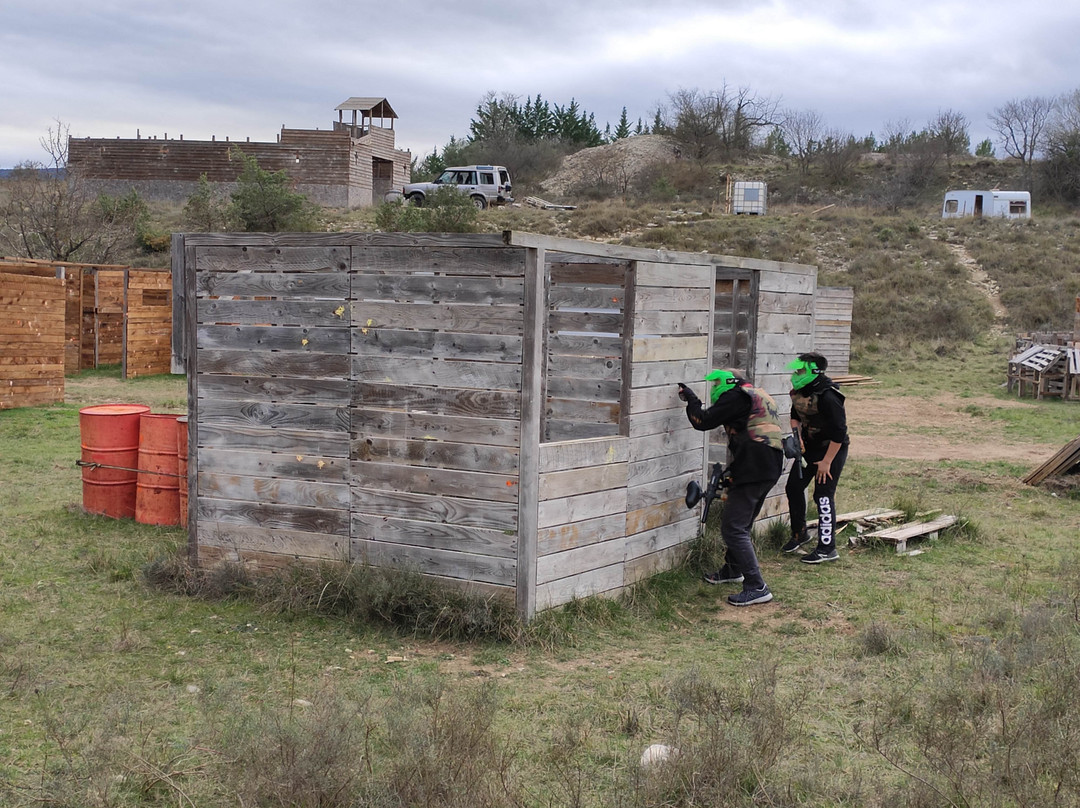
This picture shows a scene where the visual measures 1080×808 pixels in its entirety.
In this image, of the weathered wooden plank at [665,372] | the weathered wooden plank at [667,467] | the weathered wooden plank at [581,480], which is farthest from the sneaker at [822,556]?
the weathered wooden plank at [581,480]

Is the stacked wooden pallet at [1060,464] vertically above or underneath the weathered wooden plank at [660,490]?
underneath

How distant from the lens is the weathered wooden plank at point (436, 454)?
20.6 ft

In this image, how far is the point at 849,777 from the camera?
13.2 ft

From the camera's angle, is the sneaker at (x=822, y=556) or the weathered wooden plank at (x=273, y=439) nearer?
the weathered wooden plank at (x=273, y=439)

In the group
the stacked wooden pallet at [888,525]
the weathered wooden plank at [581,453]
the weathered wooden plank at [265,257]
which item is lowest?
the stacked wooden pallet at [888,525]

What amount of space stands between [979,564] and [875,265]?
101ft

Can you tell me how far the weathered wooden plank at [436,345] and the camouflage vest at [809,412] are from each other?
10.9 ft

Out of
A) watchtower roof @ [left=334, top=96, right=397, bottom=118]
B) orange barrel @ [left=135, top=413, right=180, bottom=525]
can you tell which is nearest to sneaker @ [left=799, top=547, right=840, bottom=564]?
orange barrel @ [left=135, top=413, right=180, bottom=525]

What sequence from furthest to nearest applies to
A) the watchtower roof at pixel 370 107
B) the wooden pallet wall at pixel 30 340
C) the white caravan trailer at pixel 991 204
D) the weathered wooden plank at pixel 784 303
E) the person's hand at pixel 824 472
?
the watchtower roof at pixel 370 107 → the white caravan trailer at pixel 991 204 → the wooden pallet wall at pixel 30 340 → the weathered wooden plank at pixel 784 303 → the person's hand at pixel 824 472

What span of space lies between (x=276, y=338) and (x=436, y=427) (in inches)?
58.3

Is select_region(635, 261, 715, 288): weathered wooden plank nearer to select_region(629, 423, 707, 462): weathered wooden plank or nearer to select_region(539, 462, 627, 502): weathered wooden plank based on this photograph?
select_region(629, 423, 707, 462): weathered wooden plank

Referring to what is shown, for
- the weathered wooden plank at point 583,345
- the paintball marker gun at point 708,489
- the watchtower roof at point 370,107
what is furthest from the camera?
the watchtower roof at point 370,107

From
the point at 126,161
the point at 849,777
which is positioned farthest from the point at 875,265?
the point at 126,161

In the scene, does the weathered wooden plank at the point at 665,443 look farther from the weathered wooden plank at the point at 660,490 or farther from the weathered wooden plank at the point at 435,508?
the weathered wooden plank at the point at 435,508
